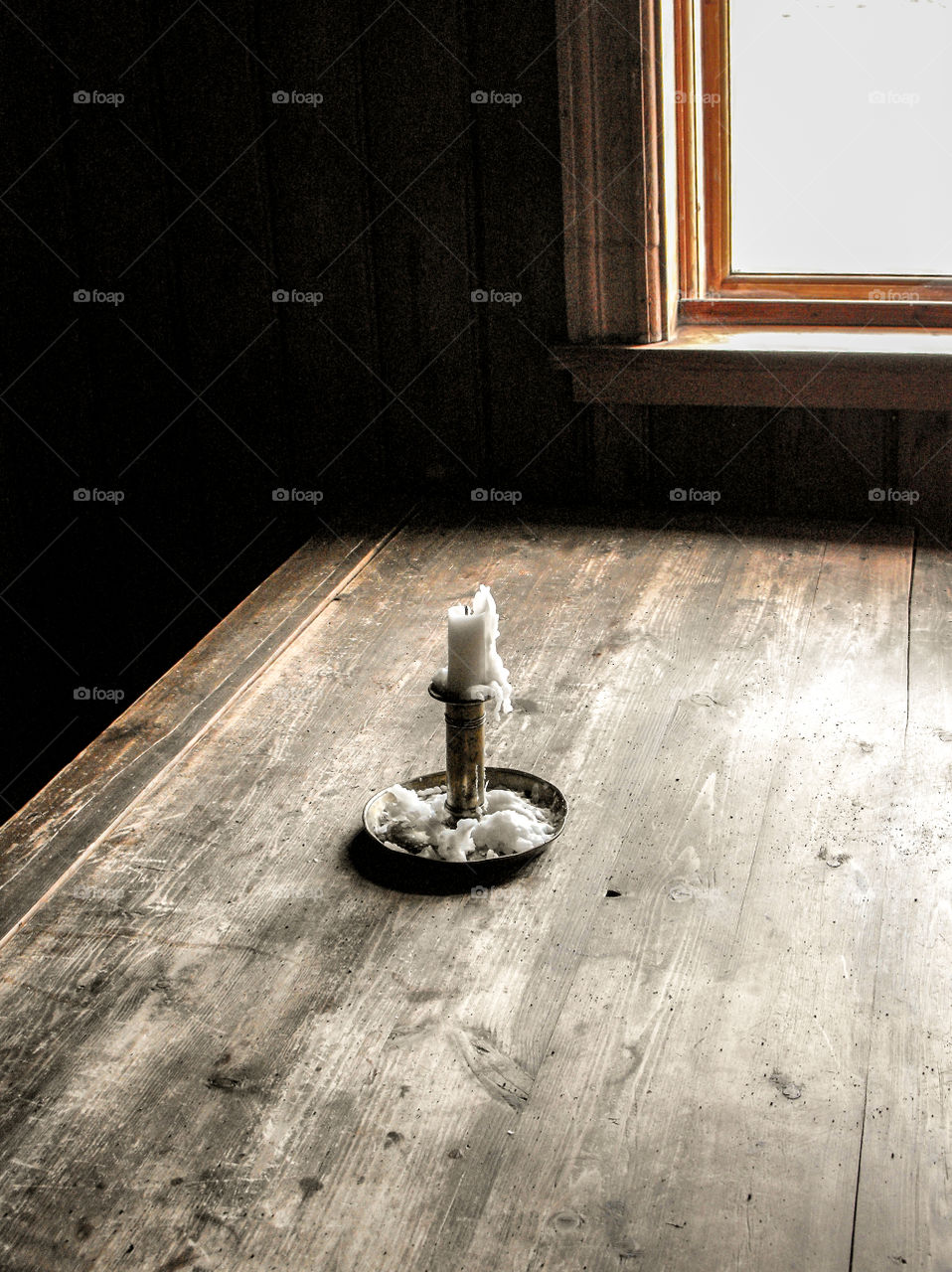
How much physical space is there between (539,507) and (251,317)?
71 cm

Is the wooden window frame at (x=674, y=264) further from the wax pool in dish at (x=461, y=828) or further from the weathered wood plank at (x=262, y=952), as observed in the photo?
the wax pool in dish at (x=461, y=828)

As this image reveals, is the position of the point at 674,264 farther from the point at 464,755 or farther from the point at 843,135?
the point at 464,755

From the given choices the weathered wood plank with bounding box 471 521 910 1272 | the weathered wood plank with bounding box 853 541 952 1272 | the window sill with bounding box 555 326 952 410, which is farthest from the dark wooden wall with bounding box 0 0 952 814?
the weathered wood plank with bounding box 853 541 952 1272

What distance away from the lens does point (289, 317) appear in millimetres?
2645

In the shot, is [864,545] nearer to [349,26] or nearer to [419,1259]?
[349,26]

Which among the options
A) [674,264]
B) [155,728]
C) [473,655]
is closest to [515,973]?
[473,655]

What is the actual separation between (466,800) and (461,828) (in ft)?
0.13

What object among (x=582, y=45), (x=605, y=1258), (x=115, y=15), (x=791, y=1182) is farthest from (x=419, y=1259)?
(x=115, y=15)

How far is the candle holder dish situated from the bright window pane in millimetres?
1384

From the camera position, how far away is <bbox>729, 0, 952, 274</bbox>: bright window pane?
7.49 feet

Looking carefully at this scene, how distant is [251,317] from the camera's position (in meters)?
2.67

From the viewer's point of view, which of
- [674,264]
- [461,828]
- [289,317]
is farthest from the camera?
[289,317]

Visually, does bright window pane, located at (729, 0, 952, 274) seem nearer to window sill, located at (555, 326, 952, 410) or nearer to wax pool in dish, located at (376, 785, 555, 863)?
window sill, located at (555, 326, 952, 410)

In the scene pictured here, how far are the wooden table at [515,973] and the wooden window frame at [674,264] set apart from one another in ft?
1.82
